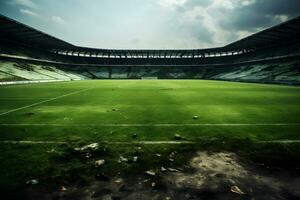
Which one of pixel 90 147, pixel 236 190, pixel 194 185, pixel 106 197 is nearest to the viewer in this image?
pixel 106 197

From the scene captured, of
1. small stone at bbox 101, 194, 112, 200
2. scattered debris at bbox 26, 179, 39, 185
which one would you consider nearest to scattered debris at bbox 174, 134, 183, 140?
small stone at bbox 101, 194, 112, 200

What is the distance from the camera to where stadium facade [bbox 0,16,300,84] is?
44594mm

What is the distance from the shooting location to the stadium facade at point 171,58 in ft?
146

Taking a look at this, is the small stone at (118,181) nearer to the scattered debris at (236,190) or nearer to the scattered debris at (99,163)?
the scattered debris at (99,163)

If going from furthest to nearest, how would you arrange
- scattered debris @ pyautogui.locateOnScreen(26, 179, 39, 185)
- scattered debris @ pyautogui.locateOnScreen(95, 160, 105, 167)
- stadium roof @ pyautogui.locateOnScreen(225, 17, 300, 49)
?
stadium roof @ pyautogui.locateOnScreen(225, 17, 300, 49) < scattered debris @ pyautogui.locateOnScreen(95, 160, 105, 167) < scattered debris @ pyautogui.locateOnScreen(26, 179, 39, 185)

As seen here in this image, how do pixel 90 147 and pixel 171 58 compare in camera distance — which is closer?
pixel 90 147

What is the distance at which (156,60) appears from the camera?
284 feet

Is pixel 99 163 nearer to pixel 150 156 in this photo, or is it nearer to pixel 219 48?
pixel 150 156

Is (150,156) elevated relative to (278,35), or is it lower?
lower

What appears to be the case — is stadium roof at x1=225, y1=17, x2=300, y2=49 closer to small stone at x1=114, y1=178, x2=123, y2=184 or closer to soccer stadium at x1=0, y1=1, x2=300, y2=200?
soccer stadium at x1=0, y1=1, x2=300, y2=200

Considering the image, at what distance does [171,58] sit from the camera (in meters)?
86.2

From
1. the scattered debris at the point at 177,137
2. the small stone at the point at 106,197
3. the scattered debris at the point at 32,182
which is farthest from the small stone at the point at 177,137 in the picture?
the scattered debris at the point at 32,182

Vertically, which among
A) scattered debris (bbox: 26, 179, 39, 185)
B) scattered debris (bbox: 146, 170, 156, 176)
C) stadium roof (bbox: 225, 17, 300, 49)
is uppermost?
stadium roof (bbox: 225, 17, 300, 49)

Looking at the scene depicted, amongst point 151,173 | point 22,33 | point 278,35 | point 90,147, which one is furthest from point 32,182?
point 278,35
